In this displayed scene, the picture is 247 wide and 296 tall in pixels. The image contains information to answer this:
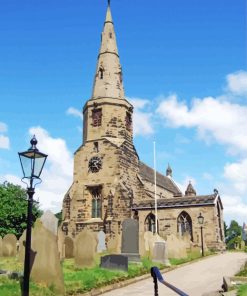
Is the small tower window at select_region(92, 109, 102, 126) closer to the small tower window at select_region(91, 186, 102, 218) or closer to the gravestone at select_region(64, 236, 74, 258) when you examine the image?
the small tower window at select_region(91, 186, 102, 218)

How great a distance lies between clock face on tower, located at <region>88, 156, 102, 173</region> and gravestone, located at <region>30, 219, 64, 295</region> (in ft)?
77.3

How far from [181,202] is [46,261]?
2328cm

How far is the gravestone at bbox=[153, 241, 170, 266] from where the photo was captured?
17567 millimetres

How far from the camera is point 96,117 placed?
3525cm

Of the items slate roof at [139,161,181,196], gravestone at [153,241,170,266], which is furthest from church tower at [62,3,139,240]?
gravestone at [153,241,170,266]

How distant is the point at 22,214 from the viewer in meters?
39.1

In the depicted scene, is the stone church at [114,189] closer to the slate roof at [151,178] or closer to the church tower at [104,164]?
the church tower at [104,164]

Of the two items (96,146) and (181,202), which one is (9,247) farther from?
(181,202)

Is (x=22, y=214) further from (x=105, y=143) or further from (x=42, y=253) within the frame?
(x=42, y=253)

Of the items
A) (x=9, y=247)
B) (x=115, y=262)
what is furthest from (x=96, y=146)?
(x=115, y=262)

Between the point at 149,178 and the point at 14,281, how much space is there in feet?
111

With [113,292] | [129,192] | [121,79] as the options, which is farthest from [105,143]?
[113,292]

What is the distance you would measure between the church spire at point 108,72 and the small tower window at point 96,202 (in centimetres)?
925

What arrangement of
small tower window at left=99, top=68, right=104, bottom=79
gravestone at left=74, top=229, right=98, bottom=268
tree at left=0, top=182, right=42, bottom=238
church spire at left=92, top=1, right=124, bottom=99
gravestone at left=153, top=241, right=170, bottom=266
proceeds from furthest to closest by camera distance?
1. tree at left=0, top=182, right=42, bottom=238
2. small tower window at left=99, top=68, right=104, bottom=79
3. church spire at left=92, top=1, right=124, bottom=99
4. gravestone at left=153, top=241, right=170, bottom=266
5. gravestone at left=74, top=229, right=98, bottom=268
